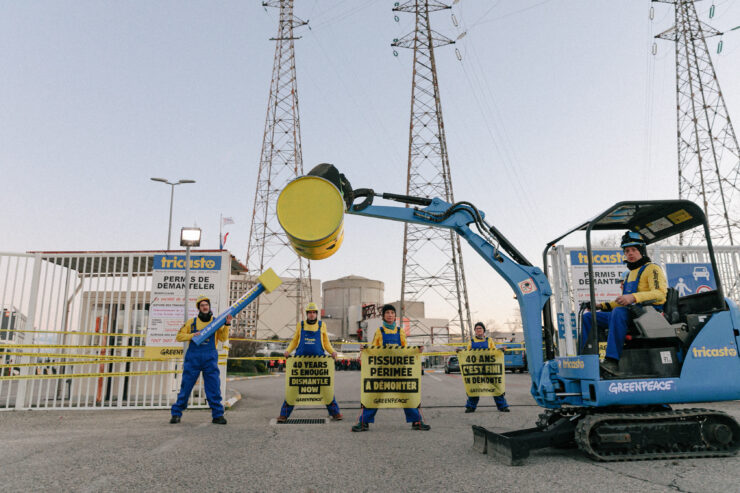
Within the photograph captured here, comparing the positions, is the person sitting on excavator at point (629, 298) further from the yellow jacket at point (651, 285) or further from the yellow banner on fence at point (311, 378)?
the yellow banner on fence at point (311, 378)

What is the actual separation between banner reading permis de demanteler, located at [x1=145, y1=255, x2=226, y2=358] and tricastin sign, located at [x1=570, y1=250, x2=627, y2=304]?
8.69 m

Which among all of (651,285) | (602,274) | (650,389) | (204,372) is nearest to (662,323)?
(651,285)

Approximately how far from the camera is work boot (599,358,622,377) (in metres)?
4.66

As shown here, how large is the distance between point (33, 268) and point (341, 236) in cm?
843

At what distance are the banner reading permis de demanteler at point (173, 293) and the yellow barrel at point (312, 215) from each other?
5.39 meters

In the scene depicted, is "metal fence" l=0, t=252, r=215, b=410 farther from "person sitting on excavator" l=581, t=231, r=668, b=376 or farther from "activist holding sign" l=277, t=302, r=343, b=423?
"person sitting on excavator" l=581, t=231, r=668, b=376

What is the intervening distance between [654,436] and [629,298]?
1320 millimetres

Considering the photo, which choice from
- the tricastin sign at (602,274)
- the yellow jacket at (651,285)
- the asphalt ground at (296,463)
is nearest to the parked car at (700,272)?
the tricastin sign at (602,274)

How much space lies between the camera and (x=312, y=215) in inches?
201

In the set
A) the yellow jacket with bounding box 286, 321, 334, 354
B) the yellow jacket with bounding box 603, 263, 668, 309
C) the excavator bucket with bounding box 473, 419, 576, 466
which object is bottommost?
the excavator bucket with bounding box 473, 419, 576, 466

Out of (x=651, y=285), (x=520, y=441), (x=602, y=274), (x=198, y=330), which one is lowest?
(x=520, y=441)

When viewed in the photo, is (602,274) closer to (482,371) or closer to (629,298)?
(482,371)

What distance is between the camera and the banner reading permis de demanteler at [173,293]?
9.74 m

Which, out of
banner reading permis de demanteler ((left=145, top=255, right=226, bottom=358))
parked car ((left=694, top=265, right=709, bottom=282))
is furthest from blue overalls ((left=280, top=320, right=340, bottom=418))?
parked car ((left=694, top=265, right=709, bottom=282))
